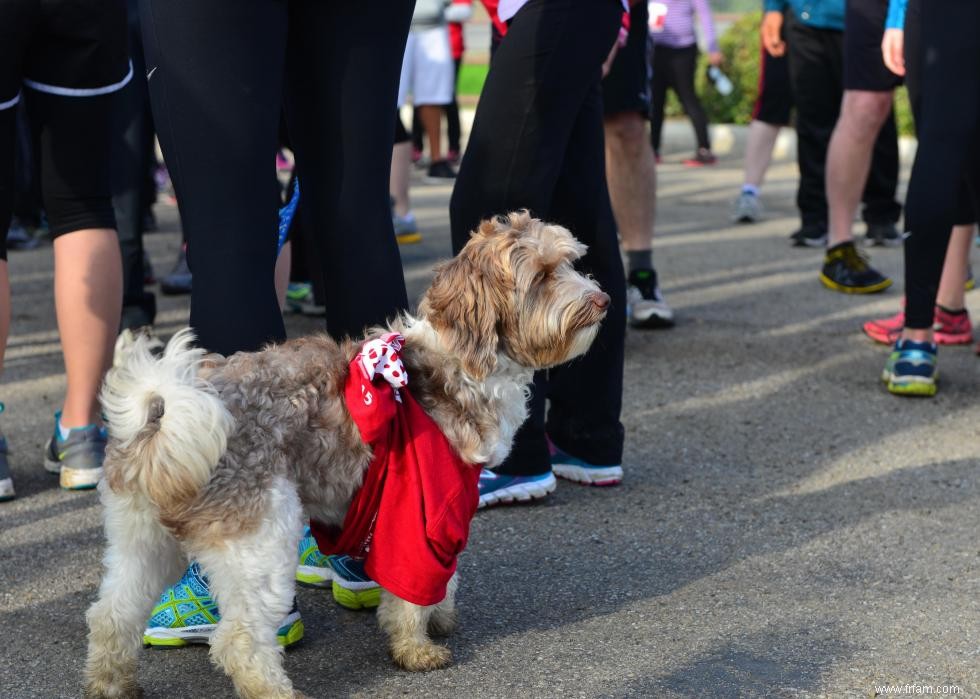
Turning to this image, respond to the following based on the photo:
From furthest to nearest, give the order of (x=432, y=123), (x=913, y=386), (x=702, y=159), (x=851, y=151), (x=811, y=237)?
(x=702, y=159)
(x=432, y=123)
(x=811, y=237)
(x=851, y=151)
(x=913, y=386)

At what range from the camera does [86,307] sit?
4000 millimetres

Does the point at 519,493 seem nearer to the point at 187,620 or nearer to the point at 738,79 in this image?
the point at 187,620

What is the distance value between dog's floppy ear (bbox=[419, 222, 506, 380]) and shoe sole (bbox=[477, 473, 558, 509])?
110 centimetres

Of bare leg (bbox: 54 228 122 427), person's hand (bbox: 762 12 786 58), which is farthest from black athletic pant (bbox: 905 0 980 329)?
person's hand (bbox: 762 12 786 58)

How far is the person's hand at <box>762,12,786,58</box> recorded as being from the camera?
9453mm

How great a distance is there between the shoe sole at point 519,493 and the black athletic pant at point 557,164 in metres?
0.05

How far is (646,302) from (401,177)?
2.93 m

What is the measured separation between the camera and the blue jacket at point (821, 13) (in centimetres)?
823

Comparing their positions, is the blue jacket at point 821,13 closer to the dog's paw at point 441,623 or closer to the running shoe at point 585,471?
the running shoe at point 585,471

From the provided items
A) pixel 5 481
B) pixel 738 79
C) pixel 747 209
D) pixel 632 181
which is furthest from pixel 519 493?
pixel 738 79

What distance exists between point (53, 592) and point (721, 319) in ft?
13.4

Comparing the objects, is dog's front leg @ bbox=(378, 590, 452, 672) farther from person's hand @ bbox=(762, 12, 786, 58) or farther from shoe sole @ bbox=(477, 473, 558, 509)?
person's hand @ bbox=(762, 12, 786, 58)

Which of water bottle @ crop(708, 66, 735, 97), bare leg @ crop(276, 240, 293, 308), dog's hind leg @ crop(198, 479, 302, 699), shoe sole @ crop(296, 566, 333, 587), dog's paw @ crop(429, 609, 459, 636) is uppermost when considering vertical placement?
bare leg @ crop(276, 240, 293, 308)

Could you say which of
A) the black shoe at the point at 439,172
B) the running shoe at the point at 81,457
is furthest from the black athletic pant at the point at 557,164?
the black shoe at the point at 439,172
